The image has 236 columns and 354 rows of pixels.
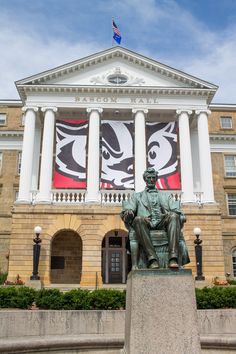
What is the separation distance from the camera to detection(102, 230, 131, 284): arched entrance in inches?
1110

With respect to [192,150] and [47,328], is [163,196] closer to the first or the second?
[47,328]

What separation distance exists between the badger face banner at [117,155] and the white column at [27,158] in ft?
16.7

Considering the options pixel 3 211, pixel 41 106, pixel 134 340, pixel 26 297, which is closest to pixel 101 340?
pixel 134 340

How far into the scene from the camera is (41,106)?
29.2m

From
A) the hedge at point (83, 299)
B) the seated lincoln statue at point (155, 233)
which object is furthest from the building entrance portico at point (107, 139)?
the seated lincoln statue at point (155, 233)

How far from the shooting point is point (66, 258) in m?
28.0

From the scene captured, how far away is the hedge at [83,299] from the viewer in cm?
1227

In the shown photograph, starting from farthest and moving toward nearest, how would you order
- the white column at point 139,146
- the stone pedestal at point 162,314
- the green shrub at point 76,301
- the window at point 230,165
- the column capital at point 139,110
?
1. the window at point 230,165
2. the column capital at point 139,110
3. the white column at point 139,146
4. the green shrub at point 76,301
5. the stone pedestal at point 162,314

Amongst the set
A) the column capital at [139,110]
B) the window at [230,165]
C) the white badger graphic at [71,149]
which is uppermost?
the column capital at [139,110]

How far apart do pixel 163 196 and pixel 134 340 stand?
9.22ft

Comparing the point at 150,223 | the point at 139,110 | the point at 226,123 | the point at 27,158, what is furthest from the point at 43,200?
the point at 226,123

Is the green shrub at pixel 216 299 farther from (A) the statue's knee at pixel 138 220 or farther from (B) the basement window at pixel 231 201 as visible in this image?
(B) the basement window at pixel 231 201

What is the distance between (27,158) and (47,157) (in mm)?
1532

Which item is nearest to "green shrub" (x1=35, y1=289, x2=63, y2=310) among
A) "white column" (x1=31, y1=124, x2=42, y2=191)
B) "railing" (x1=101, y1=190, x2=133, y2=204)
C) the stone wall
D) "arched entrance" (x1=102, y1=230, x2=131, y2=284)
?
the stone wall
